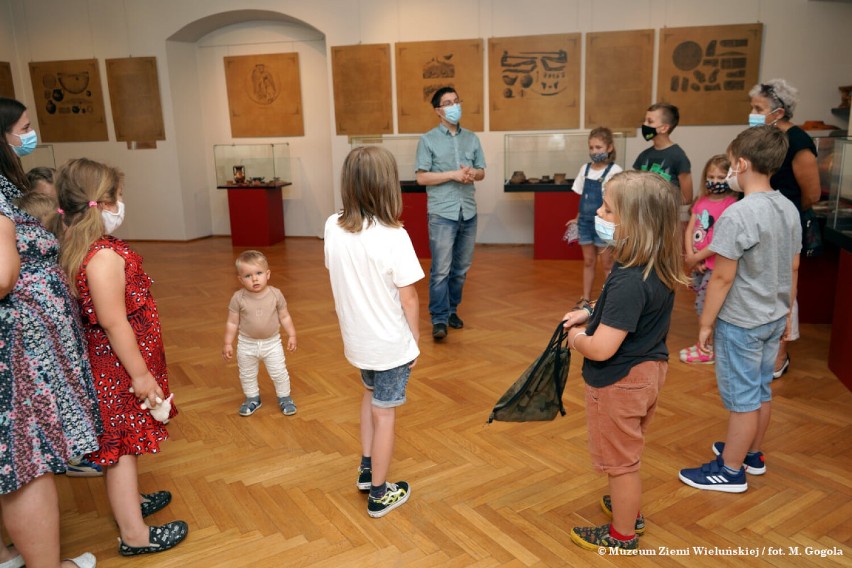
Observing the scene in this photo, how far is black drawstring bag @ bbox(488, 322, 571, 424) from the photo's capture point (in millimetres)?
2422

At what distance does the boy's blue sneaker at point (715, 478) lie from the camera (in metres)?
2.84

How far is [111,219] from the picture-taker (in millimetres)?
2311

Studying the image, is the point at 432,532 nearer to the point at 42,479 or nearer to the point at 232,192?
the point at 42,479

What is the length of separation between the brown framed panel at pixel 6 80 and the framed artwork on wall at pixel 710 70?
29.5 feet

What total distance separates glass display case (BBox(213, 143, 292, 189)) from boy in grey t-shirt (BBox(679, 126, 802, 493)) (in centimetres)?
781

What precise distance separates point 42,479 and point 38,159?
793cm

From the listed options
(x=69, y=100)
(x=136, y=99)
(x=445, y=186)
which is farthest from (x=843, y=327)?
(x=69, y=100)

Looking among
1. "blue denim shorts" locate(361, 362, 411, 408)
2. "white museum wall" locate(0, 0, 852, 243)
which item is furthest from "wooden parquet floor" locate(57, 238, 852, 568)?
"white museum wall" locate(0, 0, 852, 243)

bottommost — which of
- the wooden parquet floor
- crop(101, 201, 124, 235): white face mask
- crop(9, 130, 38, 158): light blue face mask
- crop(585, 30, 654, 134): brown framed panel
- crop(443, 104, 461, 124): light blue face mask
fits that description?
the wooden parquet floor

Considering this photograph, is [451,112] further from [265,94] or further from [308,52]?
[265,94]

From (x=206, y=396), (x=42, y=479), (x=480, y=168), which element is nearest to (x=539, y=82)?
(x=480, y=168)

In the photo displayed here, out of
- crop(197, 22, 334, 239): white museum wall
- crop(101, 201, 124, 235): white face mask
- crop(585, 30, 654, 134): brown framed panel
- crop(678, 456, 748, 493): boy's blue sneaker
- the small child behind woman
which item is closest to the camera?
crop(101, 201, 124, 235): white face mask

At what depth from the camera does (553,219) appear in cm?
796

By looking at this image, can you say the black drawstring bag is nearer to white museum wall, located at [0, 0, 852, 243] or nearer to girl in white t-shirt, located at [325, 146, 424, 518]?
girl in white t-shirt, located at [325, 146, 424, 518]
